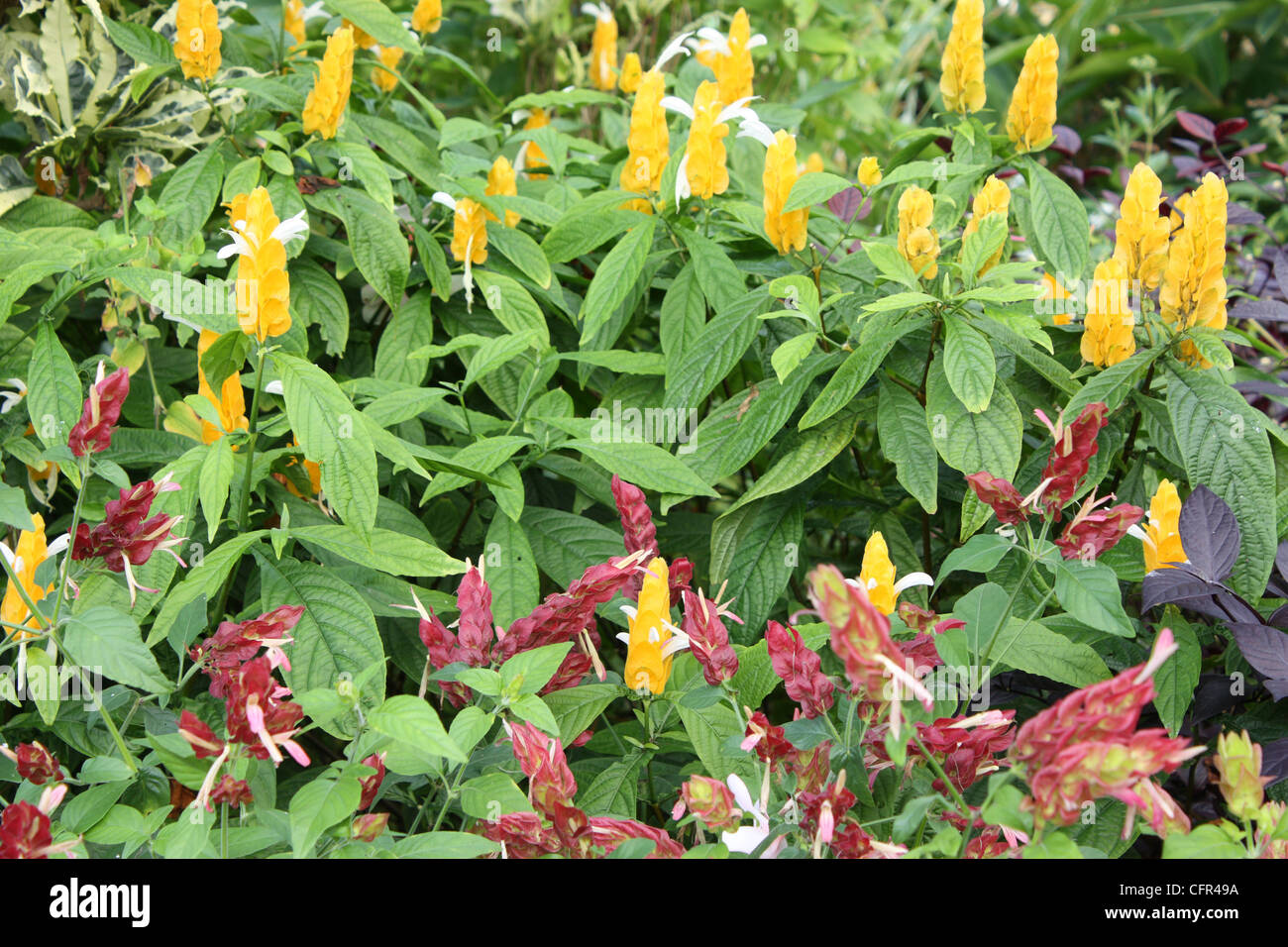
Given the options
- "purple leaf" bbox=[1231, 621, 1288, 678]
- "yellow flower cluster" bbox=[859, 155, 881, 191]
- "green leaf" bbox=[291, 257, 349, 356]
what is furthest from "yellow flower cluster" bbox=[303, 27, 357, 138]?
"purple leaf" bbox=[1231, 621, 1288, 678]

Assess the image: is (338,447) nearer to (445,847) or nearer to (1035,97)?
(445,847)

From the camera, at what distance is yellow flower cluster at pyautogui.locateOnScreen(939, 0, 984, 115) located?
5.21 ft

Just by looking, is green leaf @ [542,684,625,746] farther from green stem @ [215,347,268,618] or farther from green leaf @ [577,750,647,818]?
green stem @ [215,347,268,618]

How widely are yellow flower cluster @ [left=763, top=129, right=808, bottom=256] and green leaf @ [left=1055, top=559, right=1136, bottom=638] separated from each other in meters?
0.65

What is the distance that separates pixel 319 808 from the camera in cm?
91

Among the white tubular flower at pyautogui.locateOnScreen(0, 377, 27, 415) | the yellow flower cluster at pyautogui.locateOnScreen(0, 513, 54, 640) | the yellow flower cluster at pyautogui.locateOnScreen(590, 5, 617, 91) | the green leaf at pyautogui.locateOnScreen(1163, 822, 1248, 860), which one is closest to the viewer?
the green leaf at pyautogui.locateOnScreen(1163, 822, 1248, 860)

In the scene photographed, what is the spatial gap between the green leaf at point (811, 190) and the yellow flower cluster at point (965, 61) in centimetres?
38

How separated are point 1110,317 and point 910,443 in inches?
11.9

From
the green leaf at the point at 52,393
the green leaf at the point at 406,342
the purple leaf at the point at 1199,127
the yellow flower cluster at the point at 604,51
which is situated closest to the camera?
the green leaf at the point at 52,393

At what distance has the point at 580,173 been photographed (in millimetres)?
2012

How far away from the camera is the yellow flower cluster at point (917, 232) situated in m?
1.38

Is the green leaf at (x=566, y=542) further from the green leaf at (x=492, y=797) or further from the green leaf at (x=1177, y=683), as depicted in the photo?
the green leaf at (x=1177, y=683)

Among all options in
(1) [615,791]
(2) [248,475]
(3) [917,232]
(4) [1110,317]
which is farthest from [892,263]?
(2) [248,475]

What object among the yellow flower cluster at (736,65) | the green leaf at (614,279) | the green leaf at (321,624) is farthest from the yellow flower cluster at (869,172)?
the green leaf at (321,624)
